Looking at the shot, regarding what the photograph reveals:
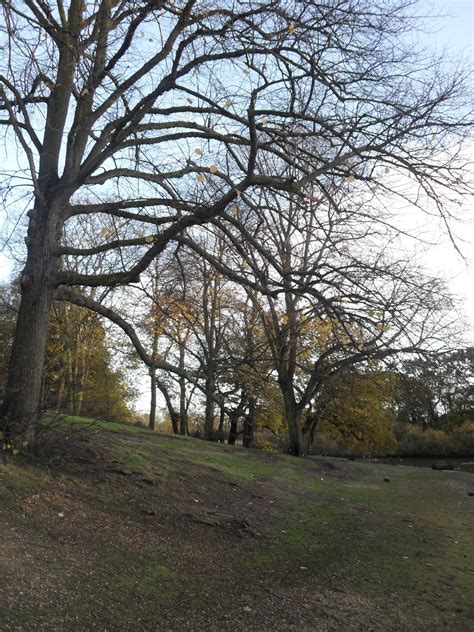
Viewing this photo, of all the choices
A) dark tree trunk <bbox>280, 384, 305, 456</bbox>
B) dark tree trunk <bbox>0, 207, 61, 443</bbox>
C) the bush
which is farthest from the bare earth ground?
the bush

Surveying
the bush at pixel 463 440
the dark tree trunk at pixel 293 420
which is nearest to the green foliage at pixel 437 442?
the bush at pixel 463 440

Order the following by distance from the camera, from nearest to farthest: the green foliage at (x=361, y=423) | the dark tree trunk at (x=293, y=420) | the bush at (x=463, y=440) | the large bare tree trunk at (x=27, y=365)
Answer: the large bare tree trunk at (x=27, y=365), the dark tree trunk at (x=293, y=420), the green foliage at (x=361, y=423), the bush at (x=463, y=440)

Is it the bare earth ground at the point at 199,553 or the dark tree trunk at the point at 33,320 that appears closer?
the bare earth ground at the point at 199,553

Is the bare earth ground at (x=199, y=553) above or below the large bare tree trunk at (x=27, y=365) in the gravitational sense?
below

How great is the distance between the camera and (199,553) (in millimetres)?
6480

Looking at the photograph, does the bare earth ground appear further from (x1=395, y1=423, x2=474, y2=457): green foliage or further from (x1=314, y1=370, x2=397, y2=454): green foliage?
(x1=395, y1=423, x2=474, y2=457): green foliage

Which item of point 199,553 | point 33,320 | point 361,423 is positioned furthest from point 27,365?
point 361,423

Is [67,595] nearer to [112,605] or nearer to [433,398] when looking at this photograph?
[112,605]

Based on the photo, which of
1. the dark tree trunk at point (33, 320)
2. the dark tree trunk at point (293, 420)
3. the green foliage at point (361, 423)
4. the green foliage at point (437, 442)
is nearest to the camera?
the dark tree trunk at point (33, 320)

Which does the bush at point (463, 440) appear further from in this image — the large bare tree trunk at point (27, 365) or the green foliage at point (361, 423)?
the large bare tree trunk at point (27, 365)

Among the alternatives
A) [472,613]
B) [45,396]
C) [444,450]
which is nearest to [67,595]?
[472,613]

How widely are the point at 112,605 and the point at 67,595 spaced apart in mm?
362

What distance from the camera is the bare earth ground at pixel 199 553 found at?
4703mm

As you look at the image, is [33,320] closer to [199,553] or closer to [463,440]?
[199,553]
